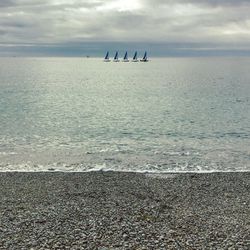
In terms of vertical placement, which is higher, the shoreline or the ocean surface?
the shoreline

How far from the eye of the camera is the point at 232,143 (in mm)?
31859

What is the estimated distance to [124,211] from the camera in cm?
1412

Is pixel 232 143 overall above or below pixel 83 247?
below

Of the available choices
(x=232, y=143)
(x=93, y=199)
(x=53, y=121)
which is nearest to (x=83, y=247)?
(x=93, y=199)

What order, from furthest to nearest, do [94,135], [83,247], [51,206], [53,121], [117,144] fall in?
[53,121], [94,135], [117,144], [51,206], [83,247]

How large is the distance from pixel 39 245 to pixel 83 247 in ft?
4.01

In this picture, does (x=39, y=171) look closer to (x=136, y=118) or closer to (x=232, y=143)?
(x=232, y=143)

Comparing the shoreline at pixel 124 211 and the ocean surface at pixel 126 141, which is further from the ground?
the shoreline at pixel 124 211

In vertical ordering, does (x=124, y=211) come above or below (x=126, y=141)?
above

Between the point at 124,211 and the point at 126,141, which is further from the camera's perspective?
the point at 126,141

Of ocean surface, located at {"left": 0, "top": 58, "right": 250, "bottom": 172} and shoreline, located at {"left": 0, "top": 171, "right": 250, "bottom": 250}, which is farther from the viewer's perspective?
ocean surface, located at {"left": 0, "top": 58, "right": 250, "bottom": 172}

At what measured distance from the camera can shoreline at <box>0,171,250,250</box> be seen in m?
11.4

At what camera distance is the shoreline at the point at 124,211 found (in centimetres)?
1141

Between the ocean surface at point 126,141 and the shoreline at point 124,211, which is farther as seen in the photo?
the ocean surface at point 126,141
